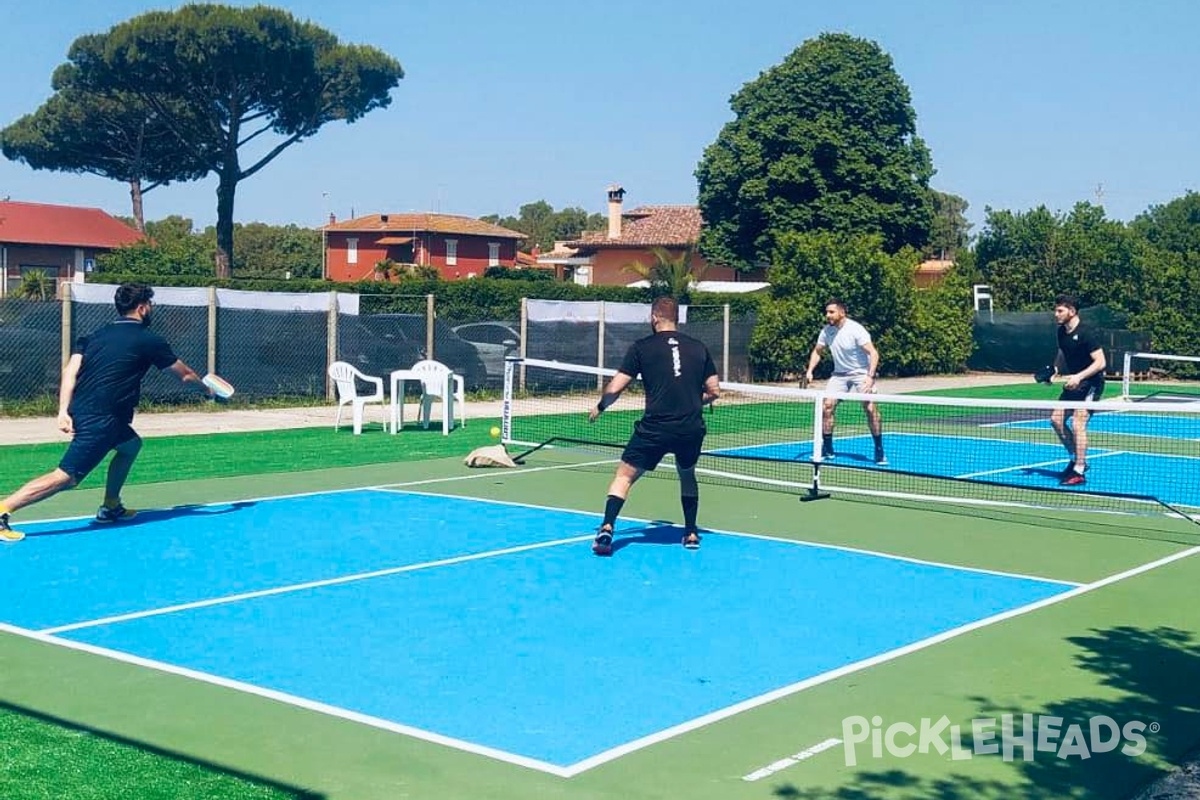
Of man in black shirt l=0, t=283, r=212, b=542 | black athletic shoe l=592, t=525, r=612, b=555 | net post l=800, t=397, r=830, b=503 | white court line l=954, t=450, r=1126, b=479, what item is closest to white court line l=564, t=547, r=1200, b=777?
black athletic shoe l=592, t=525, r=612, b=555

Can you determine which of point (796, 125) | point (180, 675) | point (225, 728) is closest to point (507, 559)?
point (180, 675)

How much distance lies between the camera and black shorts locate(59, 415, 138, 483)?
10961mm

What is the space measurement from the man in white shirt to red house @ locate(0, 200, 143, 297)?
6252 centimetres

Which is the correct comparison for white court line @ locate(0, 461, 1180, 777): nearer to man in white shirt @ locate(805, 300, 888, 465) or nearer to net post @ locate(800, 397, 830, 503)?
net post @ locate(800, 397, 830, 503)

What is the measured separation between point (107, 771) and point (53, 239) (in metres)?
75.8

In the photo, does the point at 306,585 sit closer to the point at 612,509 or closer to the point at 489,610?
the point at 489,610

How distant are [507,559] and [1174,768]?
5.60 meters

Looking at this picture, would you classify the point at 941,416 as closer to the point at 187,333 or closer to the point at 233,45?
the point at 187,333

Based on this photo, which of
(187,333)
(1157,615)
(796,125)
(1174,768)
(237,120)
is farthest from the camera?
(237,120)

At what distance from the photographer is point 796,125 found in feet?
172

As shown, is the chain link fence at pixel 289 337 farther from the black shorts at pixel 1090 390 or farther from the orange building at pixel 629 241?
the orange building at pixel 629 241

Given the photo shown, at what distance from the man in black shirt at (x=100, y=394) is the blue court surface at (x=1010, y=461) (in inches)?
271

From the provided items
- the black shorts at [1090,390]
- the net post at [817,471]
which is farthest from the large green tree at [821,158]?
the net post at [817,471]

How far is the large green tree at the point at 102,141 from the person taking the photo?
61.4 meters
